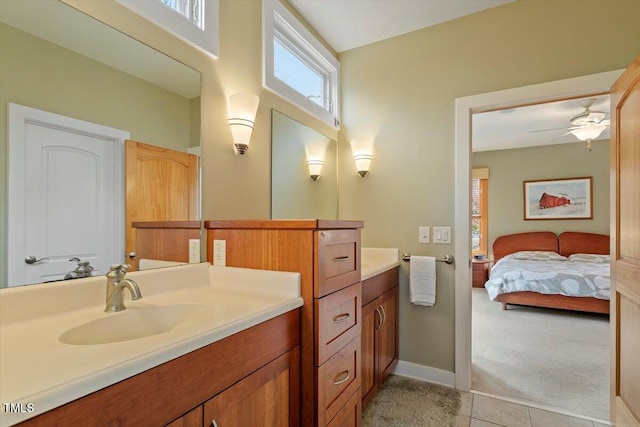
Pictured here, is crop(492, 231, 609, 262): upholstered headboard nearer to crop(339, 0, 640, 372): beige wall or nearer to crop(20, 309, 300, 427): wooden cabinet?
crop(339, 0, 640, 372): beige wall

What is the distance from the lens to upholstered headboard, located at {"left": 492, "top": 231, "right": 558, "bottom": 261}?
223 inches

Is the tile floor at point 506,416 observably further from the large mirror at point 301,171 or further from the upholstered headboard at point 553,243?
the upholstered headboard at point 553,243

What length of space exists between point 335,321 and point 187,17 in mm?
1597

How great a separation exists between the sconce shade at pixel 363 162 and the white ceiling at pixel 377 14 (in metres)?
0.99

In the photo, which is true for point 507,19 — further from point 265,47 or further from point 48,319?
point 48,319

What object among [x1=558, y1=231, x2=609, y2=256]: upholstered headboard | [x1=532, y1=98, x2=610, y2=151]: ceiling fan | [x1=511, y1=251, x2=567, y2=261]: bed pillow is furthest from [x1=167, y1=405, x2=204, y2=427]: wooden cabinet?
[x1=558, y1=231, x2=609, y2=256]: upholstered headboard

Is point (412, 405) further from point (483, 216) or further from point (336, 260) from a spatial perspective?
point (483, 216)

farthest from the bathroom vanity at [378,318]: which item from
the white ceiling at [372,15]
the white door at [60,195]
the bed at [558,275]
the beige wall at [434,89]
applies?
the bed at [558,275]

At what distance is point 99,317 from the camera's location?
102 centimetres

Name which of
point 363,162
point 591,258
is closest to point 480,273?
point 591,258

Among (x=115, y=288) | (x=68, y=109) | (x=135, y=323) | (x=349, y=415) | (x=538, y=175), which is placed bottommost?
(x=349, y=415)

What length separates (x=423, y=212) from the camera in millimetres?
2494

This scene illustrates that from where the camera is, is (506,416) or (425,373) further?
(425,373)

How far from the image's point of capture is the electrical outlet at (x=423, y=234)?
2467 millimetres
